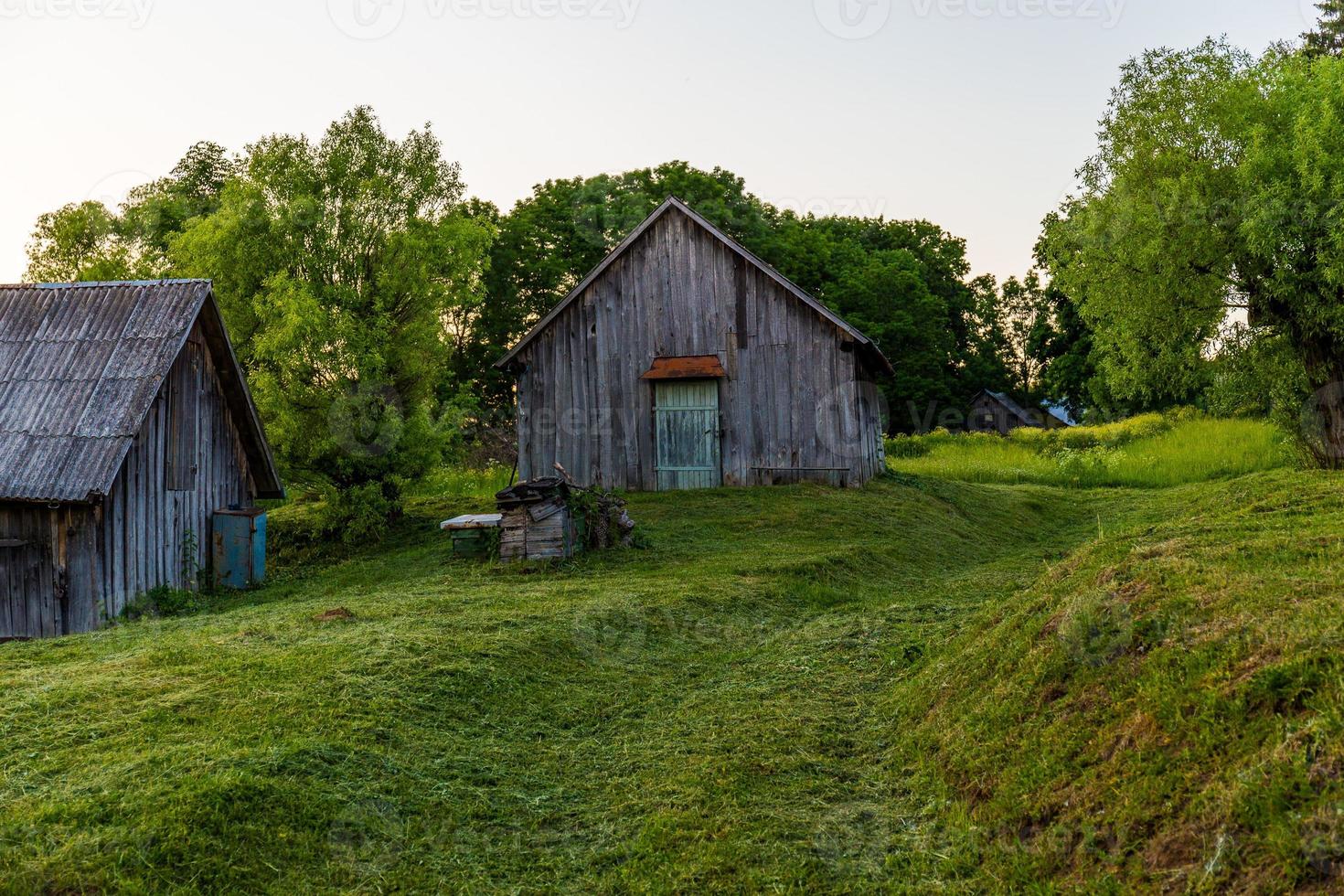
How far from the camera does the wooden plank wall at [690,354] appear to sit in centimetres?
2180

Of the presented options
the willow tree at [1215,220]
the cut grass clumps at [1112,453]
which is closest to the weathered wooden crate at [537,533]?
the willow tree at [1215,220]

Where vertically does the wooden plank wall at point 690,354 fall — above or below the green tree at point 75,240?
below

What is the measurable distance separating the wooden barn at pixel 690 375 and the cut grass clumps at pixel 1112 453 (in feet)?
15.6

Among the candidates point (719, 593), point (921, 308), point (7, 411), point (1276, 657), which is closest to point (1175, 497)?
point (719, 593)

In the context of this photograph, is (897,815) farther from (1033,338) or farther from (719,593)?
(1033,338)

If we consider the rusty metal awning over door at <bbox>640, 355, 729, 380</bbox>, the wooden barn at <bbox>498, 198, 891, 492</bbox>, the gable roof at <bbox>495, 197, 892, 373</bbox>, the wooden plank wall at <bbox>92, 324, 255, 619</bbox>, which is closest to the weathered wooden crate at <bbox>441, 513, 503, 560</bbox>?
the wooden plank wall at <bbox>92, 324, 255, 619</bbox>

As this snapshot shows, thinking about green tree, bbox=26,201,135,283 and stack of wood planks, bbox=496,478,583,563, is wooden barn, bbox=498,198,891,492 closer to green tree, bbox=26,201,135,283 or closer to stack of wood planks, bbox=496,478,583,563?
stack of wood planks, bbox=496,478,583,563

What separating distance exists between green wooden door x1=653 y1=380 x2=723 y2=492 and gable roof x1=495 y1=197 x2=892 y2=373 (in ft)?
8.64

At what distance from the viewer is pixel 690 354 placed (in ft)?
73.5

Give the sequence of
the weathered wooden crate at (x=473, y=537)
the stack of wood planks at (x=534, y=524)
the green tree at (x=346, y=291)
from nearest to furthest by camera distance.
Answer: the stack of wood planks at (x=534, y=524), the weathered wooden crate at (x=473, y=537), the green tree at (x=346, y=291)

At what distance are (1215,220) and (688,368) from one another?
33.4 feet

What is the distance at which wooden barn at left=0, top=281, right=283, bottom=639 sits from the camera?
1370 cm

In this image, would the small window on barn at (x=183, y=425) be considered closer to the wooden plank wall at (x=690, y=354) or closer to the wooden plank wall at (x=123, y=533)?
the wooden plank wall at (x=123, y=533)

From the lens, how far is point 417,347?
69.5ft
